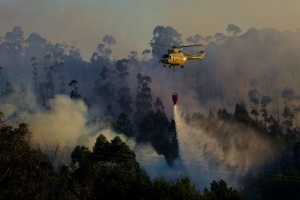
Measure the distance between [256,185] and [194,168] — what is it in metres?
25.2

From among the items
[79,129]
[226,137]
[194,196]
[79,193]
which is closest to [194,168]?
[226,137]

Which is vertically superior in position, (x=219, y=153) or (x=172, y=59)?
(x=172, y=59)

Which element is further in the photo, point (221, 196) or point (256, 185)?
point (256, 185)

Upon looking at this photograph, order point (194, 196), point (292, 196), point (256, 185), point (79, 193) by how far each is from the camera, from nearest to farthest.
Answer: point (194, 196)
point (79, 193)
point (292, 196)
point (256, 185)

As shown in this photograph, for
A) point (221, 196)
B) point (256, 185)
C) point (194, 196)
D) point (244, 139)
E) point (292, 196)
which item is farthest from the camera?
point (244, 139)

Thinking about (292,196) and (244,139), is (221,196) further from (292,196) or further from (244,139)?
(244,139)

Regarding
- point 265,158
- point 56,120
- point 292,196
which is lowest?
point 292,196

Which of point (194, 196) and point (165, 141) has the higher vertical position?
point (165, 141)

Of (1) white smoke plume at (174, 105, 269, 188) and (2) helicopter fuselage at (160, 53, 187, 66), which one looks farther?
(1) white smoke plume at (174, 105, 269, 188)

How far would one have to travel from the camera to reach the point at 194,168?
486 feet

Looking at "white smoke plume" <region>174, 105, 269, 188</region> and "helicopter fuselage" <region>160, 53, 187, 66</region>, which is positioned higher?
"helicopter fuselage" <region>160, 53, 187, 66</region>

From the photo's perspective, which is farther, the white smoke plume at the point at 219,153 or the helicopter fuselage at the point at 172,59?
the white smoke plume at the point at 219,153

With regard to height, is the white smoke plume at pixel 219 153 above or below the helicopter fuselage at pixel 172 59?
below

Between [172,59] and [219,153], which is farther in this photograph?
[219,153]
